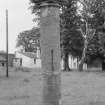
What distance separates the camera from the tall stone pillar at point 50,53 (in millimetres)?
1871

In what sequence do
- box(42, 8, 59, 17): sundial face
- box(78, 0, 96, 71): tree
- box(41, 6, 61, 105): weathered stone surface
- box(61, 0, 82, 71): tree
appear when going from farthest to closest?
box(61, 0, 82, 71): tree → box(78, 0, 96, 71): tree → box(42, 8, 59, 17): sundial face → box(41, 6, 61, 105): weathered stone surface

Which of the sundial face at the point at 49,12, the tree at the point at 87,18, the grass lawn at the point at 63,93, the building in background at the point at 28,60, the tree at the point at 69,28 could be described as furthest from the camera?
the building in background at the point at 28,60

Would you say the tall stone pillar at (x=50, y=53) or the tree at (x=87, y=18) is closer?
the tall stone pillar at (x=50, y=53)

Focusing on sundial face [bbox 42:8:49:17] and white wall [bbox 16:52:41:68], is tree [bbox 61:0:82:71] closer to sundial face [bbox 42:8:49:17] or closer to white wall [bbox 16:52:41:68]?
white wall [bbox 16:52:41:68]

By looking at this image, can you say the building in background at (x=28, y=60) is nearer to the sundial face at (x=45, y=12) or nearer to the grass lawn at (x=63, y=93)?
the grass lawn at (x=63, y=93)

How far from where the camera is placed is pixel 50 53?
1.95 m

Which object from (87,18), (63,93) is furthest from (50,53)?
(87,18)

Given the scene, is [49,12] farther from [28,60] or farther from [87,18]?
[28,60]

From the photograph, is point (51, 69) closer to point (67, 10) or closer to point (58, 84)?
point (58, 84)

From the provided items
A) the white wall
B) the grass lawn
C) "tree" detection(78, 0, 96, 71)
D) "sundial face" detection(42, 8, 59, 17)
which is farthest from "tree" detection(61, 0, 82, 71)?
"sundial face" detection(42, 8, 59, 17)


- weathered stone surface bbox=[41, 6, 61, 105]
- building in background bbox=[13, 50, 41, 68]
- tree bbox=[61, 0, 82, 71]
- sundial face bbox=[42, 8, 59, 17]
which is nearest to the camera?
weathered stone surface bbox=[41, 6, 61, 105]

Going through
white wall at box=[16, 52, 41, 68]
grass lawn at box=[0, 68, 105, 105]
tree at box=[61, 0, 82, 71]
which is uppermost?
tree at box=[61, 0, 82, 71]

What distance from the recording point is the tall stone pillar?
187cm

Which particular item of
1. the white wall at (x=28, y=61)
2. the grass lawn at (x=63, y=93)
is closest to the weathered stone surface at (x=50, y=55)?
the grass lawn at (x=63, y=93)
